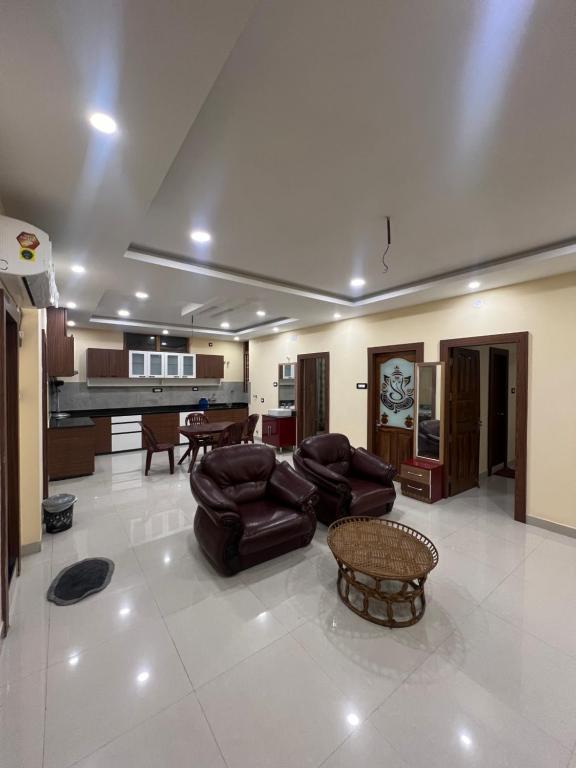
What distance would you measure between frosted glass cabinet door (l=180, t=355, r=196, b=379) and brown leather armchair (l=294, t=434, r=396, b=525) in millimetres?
4892

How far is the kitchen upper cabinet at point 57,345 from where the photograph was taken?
428cm

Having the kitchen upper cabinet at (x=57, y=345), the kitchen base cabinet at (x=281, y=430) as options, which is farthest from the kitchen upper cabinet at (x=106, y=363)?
the kitchen base cabinet at (x=281, y=430)

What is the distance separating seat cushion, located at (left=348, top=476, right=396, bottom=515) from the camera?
321 cm

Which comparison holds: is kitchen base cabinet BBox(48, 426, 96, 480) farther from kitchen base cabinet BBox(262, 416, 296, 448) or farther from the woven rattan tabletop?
the woven rattan tabletop

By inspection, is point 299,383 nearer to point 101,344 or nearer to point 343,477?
point 343,477

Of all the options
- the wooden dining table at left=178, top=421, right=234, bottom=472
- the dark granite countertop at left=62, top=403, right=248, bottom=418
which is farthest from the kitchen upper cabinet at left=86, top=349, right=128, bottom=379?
the wooden dining table at left=178, top=421, right=234, bottom=472

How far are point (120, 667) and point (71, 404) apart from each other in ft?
20.5

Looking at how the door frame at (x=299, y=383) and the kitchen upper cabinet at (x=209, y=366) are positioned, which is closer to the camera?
the door frame at (x=299, y=383)

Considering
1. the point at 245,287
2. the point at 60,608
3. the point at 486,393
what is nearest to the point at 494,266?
the point at 486,393

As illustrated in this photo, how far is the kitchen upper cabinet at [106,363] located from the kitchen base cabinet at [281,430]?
133 inches

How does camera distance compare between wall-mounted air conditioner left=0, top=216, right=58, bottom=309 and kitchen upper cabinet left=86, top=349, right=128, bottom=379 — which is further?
kitchen upper cabinet left=86, top=349, right=128, bottom=379

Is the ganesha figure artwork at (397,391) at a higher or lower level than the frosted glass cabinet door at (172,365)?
lower

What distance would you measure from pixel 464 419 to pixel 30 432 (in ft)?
16.7

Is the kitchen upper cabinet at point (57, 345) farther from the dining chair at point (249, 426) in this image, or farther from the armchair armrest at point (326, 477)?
the armchair armrest at point (326, 477)
